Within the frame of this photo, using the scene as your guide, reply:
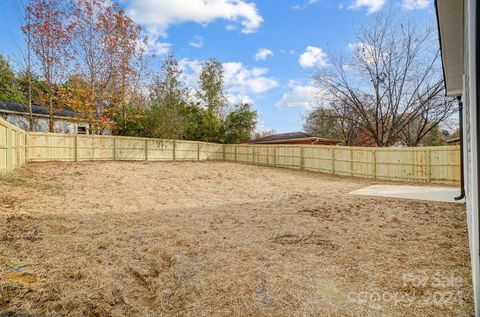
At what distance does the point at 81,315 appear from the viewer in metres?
2.00

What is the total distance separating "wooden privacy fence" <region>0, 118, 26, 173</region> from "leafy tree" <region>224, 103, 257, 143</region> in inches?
566

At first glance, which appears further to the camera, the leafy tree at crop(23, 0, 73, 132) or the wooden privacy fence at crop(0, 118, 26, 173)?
the leafy tree at crop(23, 0, 73, 132)

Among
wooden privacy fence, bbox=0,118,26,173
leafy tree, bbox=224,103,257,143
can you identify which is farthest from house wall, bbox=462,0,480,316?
leafy tree, bbox=224,103,257,143

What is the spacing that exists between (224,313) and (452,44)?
4.27 m

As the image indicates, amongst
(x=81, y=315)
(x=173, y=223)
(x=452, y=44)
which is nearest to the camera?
(x=81, y=315)

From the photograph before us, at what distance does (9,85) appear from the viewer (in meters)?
14.7

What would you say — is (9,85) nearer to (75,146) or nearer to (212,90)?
(75,146)

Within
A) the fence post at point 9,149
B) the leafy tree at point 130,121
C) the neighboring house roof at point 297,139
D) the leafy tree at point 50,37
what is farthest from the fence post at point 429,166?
the leafy tree at point 50,37

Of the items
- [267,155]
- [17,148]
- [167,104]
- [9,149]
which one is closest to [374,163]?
[267,155]

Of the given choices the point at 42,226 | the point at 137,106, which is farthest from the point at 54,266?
the point at 137,106

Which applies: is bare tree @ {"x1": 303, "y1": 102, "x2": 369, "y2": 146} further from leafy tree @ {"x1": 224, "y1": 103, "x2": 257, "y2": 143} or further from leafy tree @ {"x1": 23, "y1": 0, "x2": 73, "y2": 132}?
leafy tree @ {"x1": 23, "y1": 0, "x2": 73, "y2": 132}

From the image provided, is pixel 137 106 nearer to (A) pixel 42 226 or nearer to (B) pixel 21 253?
(A) pixel 42 226

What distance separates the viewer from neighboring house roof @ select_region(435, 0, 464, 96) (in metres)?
2.60

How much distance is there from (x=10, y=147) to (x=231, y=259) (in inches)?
318
